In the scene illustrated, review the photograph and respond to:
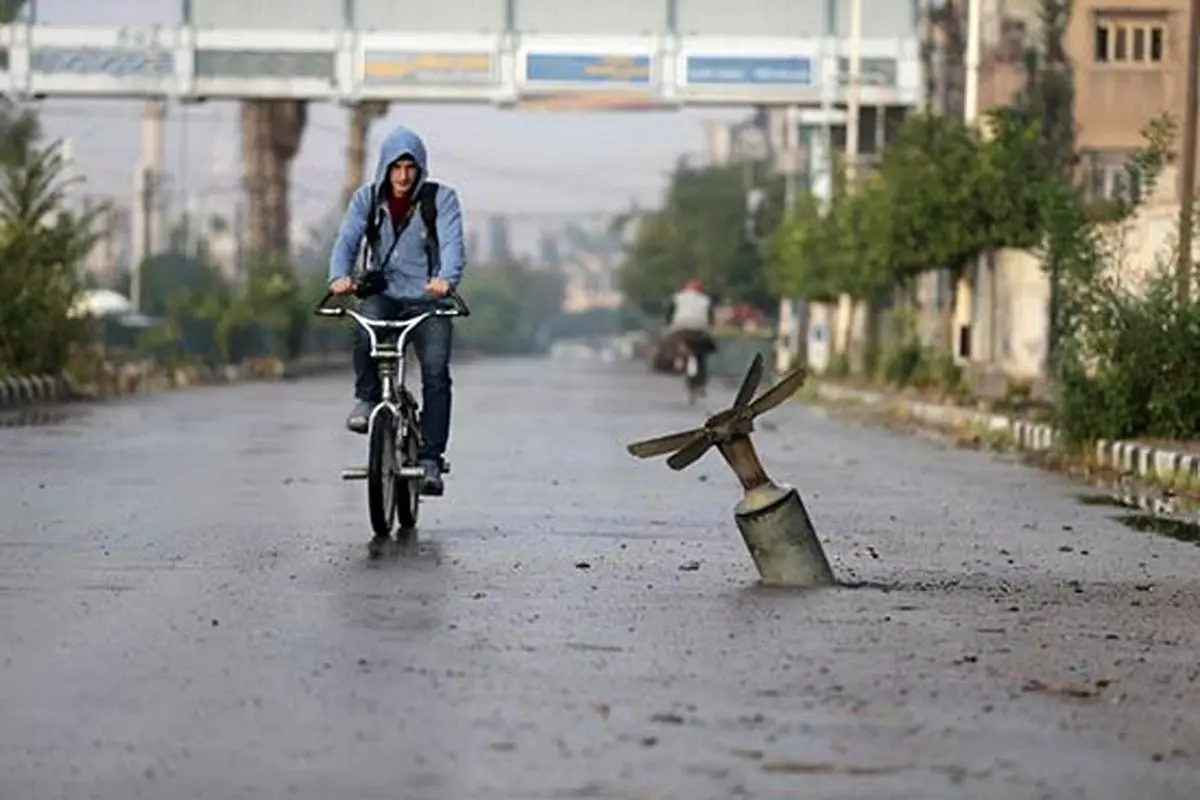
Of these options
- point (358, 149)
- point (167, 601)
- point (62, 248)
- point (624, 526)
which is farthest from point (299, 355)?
point (167, 601)

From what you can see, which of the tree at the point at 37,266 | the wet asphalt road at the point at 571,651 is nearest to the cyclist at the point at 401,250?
the wet asphalt road at the point at 571,651

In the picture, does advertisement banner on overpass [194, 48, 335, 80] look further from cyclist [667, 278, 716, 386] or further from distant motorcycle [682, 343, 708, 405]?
distant motorcycle [682, 343, 708, 405]

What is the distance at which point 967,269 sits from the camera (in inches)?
1911

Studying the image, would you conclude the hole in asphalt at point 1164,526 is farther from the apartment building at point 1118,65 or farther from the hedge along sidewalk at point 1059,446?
the apartment building at point 1118,65

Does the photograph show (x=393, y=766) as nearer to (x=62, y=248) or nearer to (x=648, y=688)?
(x=648, y=688)

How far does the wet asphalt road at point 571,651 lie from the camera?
7273mm

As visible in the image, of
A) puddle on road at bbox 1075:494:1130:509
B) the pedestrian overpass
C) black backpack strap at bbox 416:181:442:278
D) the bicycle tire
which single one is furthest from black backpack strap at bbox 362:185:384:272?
the pedestrian overpass

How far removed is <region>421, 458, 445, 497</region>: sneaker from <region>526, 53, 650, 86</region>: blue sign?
44.3 metres

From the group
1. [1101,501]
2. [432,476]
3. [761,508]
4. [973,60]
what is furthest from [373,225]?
[973,60]

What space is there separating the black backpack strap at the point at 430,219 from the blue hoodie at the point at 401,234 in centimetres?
2

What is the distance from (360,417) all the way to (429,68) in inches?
1774

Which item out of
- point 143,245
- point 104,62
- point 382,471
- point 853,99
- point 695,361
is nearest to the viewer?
point 382,471

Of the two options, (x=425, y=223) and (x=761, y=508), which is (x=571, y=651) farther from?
(x=425, y=223)

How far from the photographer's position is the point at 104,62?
6044 centimetres
